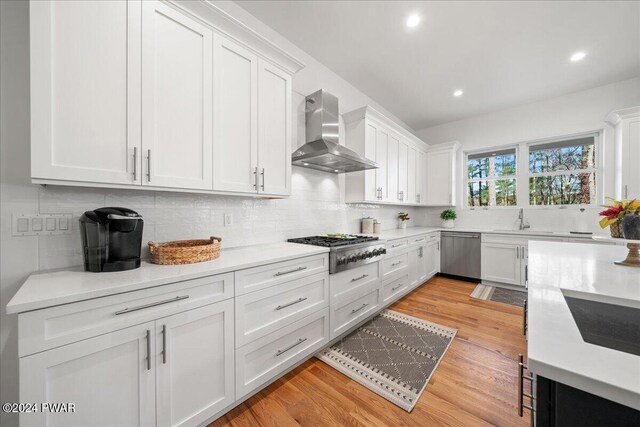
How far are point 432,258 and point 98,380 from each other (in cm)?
430

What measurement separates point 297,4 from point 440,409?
332cm

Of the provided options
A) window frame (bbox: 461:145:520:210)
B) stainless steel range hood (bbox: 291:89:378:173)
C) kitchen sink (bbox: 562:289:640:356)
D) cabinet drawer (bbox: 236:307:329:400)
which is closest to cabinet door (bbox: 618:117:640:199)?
window frame (bbox: 461:145:520:210)

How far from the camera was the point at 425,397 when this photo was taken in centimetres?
157

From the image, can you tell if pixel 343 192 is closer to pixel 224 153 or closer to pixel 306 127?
pixel 306 127

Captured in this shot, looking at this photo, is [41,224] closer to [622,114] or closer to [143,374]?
[143,374]

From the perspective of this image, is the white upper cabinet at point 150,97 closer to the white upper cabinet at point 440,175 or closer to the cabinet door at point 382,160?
the cabinet door at point 382,160

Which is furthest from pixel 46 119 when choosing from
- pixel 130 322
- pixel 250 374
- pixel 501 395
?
pixel 501 395

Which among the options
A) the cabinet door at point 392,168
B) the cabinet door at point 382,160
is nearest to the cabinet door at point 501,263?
the cabinet door at point 392,168

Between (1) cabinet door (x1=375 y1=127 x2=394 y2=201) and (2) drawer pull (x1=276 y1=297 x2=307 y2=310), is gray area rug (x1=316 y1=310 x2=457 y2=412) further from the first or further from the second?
(1) cabinet door (x1=375 y1=127 x2=394 y2=201)

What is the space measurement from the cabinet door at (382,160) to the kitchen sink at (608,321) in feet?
8.20

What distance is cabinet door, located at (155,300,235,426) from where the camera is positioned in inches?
45.2

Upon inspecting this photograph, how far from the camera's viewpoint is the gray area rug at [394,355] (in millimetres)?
1649

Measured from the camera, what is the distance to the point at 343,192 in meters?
3.28

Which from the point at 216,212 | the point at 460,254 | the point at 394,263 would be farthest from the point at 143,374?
the point at 460,254
